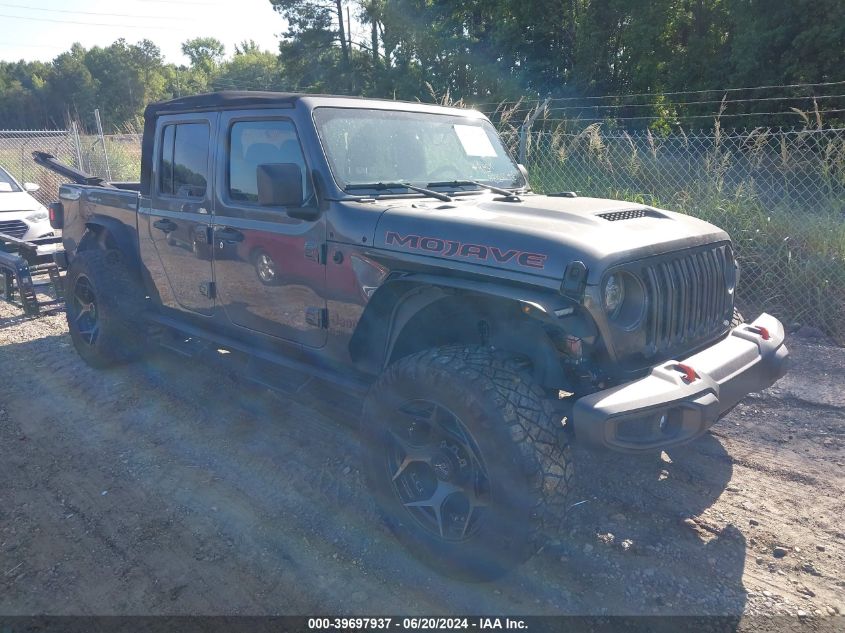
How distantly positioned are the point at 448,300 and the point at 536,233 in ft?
1.79

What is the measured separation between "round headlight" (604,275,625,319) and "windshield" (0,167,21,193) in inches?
377

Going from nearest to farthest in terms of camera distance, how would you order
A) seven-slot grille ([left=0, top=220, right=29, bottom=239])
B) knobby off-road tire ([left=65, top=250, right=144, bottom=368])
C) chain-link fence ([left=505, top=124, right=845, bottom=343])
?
knobby off-road tire ([left=65, top=250, right=144, bottom=368]), chain-link fence ([left=505, top=124, right=845, bottom=343]), seven-slot grille ([left=0, top=220, right=29, bottom=239])

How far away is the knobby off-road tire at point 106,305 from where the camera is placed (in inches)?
194

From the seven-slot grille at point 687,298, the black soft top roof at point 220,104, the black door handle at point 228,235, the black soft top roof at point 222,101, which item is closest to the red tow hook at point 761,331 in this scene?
the seven-slot grille at point 687,298

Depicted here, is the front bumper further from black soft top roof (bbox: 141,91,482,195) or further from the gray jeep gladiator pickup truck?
black soft top roof (bbox: 141,91,482,195)

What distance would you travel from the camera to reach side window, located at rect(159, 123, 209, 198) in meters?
4.13

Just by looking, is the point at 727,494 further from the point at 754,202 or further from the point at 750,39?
the point at 750,39

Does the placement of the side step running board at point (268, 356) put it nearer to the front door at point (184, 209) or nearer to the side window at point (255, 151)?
the front door at point (184, 209)

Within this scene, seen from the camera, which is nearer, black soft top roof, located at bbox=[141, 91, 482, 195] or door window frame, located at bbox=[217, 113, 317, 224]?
door window frame, located at bbox=[217, 113, 317, 224]

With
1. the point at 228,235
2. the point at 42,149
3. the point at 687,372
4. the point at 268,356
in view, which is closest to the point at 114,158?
the point at 42,149

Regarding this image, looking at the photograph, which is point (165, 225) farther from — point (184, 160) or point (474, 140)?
point (474, 140)

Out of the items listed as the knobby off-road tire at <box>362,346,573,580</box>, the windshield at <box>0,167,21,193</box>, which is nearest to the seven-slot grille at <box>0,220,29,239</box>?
the windshield at <box>0,167,21,193</box>

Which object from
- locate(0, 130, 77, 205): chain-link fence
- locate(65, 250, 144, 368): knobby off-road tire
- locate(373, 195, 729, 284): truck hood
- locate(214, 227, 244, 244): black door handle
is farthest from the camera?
locate(0, 130, 77, 205): chain-link fence

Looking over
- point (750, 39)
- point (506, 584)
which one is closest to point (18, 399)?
point (506, 584)
